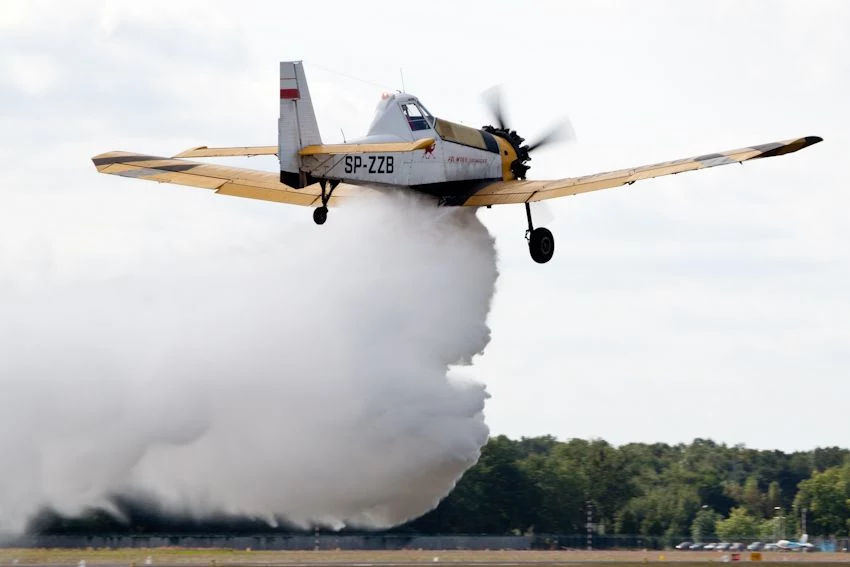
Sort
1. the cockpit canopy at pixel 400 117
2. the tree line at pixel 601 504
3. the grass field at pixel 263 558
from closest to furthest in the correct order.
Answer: the cockpit canopy at pixel 400 117
the grass field at pixel 263 558
the tree line at pixel 601 504

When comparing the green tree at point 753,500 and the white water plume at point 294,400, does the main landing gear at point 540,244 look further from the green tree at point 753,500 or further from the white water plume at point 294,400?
the green tree at point 753,500

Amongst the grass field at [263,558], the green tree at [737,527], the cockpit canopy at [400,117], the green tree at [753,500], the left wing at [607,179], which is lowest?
the grass field at [263,558]

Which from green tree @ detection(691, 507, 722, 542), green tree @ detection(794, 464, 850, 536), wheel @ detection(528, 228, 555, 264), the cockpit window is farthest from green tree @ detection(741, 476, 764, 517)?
the cockpit window

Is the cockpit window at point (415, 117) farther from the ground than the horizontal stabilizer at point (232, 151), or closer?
farther from the ground

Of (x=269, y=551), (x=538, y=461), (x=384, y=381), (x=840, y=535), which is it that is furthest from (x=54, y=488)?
(x=840, y=535)

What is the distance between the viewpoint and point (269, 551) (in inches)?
1677

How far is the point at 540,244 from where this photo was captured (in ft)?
102

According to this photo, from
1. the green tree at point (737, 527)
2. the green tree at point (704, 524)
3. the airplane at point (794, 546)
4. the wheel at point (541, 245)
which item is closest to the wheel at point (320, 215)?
the wheel at point (541, 245)

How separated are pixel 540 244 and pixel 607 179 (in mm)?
2447

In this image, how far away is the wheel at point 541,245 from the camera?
3120cm

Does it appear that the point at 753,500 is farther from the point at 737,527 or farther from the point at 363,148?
the point at 363,148

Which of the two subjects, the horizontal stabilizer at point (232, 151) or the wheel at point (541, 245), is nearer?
the horizontal stabilizer at point (232, 151)

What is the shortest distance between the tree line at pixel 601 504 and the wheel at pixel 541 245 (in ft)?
42.1

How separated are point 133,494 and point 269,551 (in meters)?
10.2
